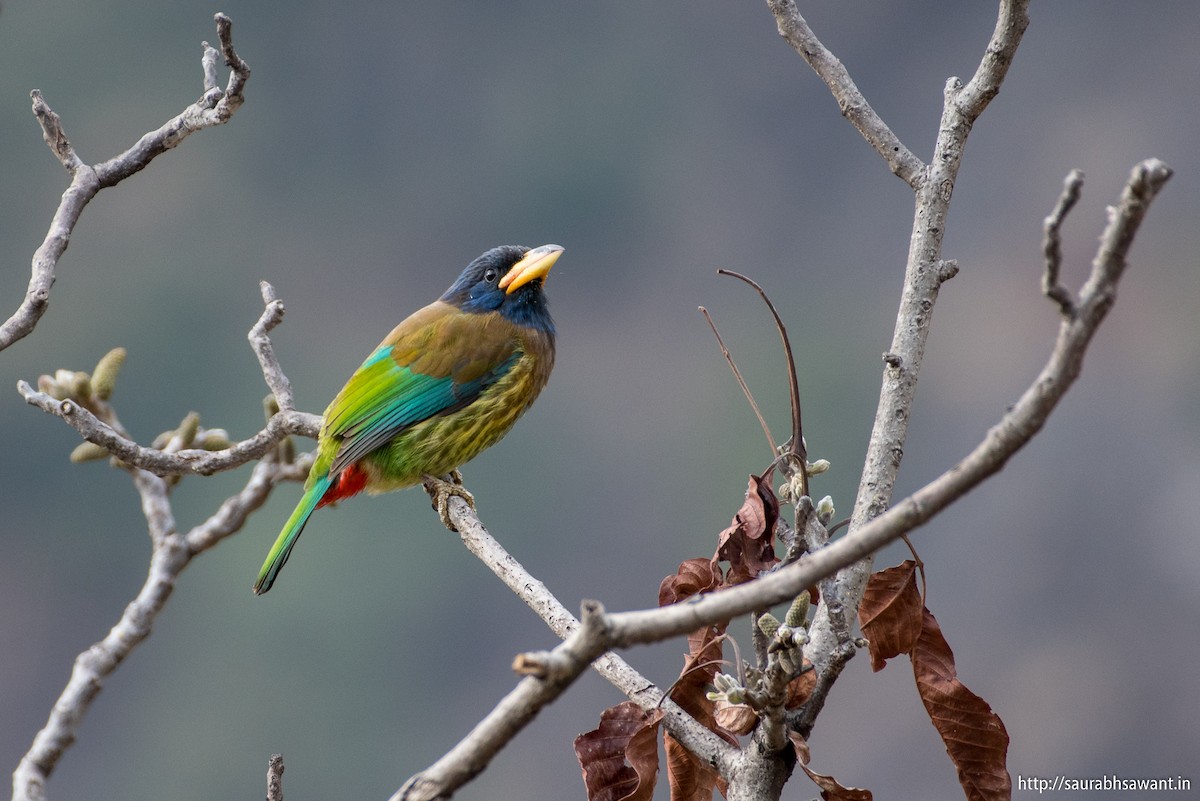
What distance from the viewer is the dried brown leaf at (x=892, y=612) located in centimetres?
210

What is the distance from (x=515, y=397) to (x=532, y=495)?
2072cm

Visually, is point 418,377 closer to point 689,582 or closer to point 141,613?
point 141,613

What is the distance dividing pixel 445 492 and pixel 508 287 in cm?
80

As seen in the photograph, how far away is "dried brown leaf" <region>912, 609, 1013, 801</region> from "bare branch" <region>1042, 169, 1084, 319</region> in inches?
34.3

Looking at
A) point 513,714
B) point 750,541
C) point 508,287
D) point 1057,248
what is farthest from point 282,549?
point 1057,248

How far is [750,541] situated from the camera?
2.11 metres

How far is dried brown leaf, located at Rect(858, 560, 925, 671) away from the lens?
210 cm

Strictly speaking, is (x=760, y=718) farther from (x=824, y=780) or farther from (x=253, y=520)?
(x=253, y=520)

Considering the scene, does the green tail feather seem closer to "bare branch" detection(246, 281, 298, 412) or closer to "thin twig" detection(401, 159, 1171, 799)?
"bare branch" detection(246, 281, 298, 412)

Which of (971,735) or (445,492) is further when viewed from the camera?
(445,492)

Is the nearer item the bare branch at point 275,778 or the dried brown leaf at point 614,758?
the bare branch at point 275,778

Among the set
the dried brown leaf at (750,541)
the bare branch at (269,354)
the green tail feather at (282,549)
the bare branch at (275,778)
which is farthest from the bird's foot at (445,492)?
the bare branch at (275,778)

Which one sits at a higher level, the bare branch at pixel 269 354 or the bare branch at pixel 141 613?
the bare branch at pixel 269 354

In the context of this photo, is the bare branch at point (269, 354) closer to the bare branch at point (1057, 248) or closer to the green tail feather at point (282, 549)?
the green tail feather at point (282, 549)
